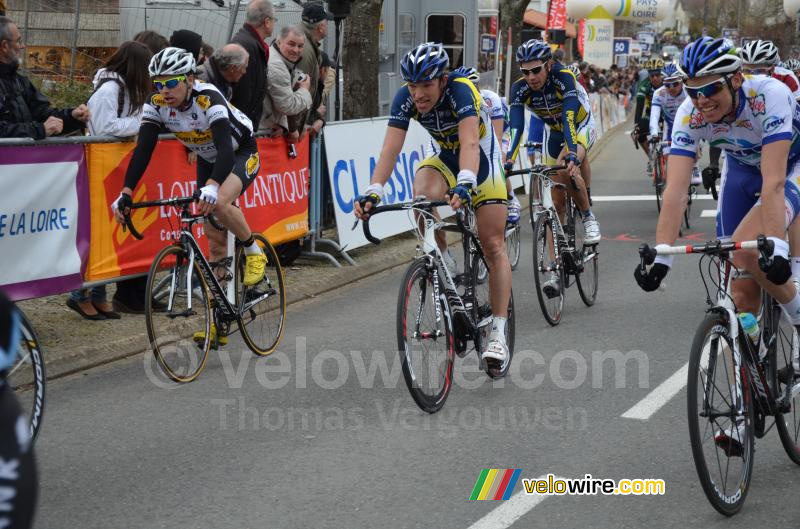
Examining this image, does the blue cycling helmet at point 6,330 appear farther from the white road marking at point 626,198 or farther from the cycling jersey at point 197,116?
the white road marking at point 626,198

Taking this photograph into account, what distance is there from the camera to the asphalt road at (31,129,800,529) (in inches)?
192

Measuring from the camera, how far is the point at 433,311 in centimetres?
631

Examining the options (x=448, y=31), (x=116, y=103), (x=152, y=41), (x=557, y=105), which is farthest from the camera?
(x=448, y=31)

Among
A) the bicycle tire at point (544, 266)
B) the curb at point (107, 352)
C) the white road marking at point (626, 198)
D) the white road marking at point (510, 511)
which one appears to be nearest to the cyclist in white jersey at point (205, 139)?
the curb at point (107, 352)

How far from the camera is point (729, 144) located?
17.3ft

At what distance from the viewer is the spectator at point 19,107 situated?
7.43 meters

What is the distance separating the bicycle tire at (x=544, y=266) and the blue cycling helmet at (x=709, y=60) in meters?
3.93

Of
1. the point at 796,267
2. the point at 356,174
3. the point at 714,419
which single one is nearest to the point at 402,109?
the point at 796,267

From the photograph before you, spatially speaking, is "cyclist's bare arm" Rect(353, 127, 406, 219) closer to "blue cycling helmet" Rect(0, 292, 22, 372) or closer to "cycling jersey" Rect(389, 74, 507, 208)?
"cycling jersey" Rect(389, 74, 507, 208)

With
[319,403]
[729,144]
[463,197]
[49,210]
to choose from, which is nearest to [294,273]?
[49,210]

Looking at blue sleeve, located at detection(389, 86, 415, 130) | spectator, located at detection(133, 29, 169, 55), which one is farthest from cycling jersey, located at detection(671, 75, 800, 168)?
Result: spectator, located at detection(133, 29, 169, 55)

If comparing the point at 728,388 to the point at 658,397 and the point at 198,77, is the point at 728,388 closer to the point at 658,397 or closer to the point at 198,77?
the point at 658,397

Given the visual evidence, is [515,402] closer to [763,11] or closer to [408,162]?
[408,162]

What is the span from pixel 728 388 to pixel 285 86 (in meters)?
6.31
